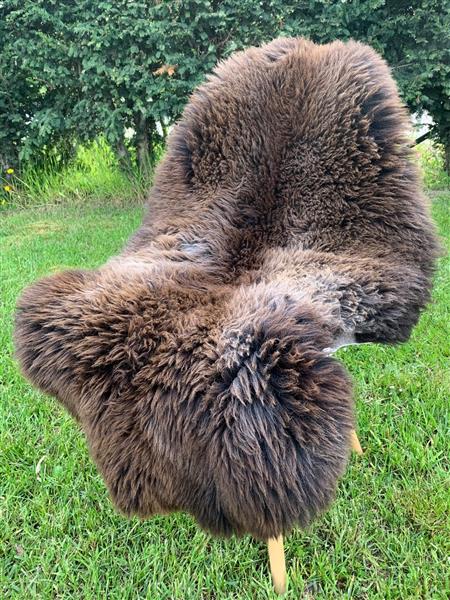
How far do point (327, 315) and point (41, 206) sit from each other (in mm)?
4120

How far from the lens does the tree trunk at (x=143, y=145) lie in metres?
4.06

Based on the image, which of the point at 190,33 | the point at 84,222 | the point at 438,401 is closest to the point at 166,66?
the point at 190,33

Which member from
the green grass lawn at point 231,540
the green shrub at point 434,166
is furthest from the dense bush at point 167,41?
the green grass lawn at point 231,540

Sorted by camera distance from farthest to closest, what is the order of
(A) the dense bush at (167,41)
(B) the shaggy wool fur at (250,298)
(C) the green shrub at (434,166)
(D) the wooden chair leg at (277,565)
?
1. (C) the green shrub at (434,166)
2. (A) the dense bush at (167,41)
3. (D) the wooden chair leg at (277,565)
4. (B) the shaggy wool fur at (250,298)

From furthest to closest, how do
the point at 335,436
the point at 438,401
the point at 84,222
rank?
Answer: the point at 84,222 → the point at 438,401 → the point at 335,436

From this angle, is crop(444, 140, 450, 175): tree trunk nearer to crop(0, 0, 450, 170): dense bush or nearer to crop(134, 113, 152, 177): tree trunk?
crop(0, 0, 450, 170): dense bush

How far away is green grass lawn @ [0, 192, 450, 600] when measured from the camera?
3.71ft

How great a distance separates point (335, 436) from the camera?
2.76 ft

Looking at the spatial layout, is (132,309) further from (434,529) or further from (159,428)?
(434,529)

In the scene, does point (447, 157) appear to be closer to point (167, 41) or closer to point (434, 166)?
point (434, 166)

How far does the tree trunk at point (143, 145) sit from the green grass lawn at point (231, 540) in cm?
Answer: 281

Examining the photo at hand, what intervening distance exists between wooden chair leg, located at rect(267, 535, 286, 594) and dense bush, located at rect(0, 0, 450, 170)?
10.4 ft

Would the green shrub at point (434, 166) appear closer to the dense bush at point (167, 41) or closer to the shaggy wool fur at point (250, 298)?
the dense bush at point (167, 41)

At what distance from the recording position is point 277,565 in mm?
1073
